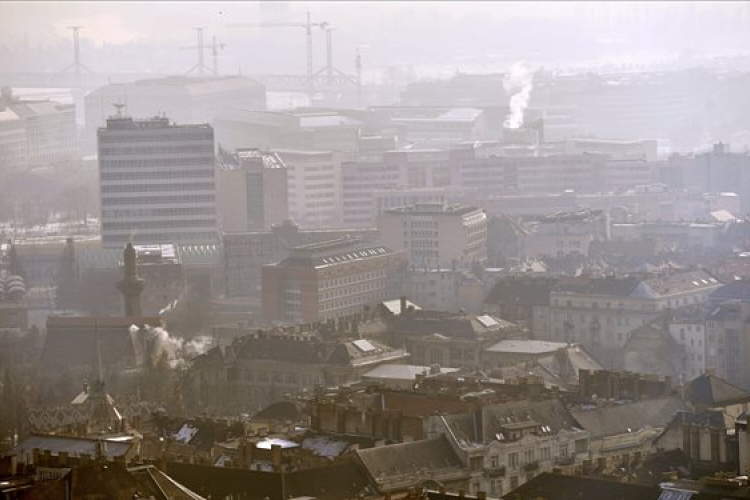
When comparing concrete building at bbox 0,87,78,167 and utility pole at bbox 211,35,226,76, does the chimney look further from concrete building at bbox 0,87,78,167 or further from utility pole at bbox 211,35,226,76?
utility pole at bbox 211,35,226,76

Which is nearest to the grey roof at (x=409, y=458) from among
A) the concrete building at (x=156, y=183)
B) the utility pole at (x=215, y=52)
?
the concrete building at (x=156, y=183)

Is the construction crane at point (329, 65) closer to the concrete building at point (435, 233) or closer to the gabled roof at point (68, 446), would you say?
the concrete building at point (435, 233)

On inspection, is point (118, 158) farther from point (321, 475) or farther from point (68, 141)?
point (321, 475)

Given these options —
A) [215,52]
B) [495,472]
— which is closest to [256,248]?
[495,472]

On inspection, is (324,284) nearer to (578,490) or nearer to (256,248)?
(256,248)

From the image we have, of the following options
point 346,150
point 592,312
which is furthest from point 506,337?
point 346,150
